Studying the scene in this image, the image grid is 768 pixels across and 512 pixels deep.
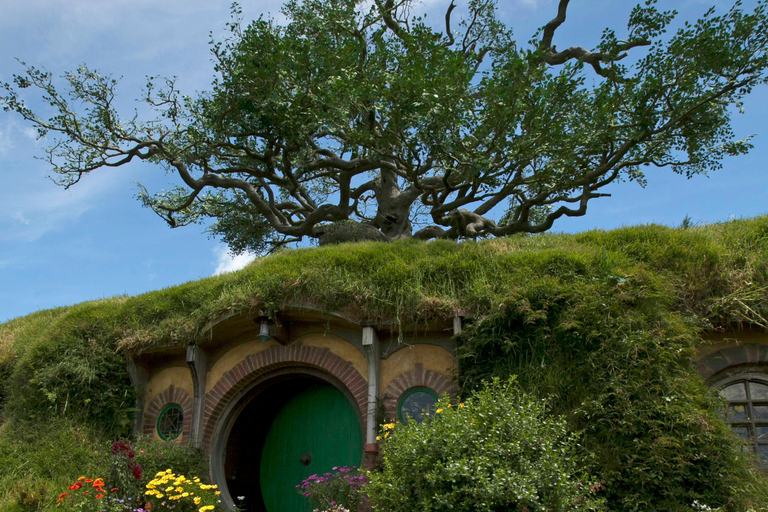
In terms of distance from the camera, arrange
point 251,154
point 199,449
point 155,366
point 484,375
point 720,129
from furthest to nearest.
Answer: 1. point 251,154
2. point 720,129
3. point 155,366
4. point 199,449
5. point 484,375

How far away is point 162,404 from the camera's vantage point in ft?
34.5

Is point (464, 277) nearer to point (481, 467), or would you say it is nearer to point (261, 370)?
point (261, 370)

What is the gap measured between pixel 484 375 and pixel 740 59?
8510 millimetres

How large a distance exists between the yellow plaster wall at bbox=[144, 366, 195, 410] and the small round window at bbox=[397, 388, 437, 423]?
3933 millimetres

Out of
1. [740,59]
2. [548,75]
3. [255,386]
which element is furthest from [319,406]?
[740,59]

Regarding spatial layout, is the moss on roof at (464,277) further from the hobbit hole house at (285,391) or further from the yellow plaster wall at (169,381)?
the yellow plaster wall at (169,381)

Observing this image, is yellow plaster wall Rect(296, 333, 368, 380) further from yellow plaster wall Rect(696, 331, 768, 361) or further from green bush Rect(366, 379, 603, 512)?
yellow plaster wall Rect(696, 331, 768, 361)

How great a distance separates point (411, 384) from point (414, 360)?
0.37m

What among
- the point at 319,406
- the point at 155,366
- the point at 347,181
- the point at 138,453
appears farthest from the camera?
the point at 347,181

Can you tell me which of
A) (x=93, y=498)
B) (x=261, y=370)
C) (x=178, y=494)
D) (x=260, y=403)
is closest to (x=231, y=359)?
(x=261, y=370)

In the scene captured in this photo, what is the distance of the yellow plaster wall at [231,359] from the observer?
10.0 metres

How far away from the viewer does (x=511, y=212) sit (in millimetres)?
18797

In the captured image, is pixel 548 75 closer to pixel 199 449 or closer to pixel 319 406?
pixel 319 406

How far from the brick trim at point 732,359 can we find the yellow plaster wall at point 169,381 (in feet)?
26.7
